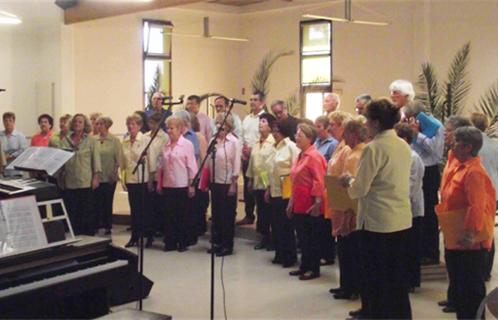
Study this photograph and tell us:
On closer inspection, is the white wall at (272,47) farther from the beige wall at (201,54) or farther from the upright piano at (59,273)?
the upright piano at (59,273)

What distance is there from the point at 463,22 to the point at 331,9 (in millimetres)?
2613

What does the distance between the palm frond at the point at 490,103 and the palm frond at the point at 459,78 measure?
0.27 metres

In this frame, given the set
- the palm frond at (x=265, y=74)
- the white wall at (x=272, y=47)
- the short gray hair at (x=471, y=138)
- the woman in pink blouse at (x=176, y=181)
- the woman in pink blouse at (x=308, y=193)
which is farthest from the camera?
the palm frond at (x=265, y=74)

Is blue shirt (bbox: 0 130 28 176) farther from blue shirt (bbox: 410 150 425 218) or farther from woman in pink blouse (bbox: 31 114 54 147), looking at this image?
blue shirt (bbox: 410 150 425 218)

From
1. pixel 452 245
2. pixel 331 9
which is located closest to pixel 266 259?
pixel 452 245

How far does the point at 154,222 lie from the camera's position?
24.4ft

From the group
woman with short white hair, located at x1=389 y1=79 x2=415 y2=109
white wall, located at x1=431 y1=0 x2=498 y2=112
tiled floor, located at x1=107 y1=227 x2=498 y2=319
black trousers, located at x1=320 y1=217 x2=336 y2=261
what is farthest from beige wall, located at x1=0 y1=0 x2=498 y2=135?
woman with short white hair, located at x1=389 y1=79 x2=415 y2=109

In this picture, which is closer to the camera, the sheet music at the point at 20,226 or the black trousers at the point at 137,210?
the sheet music at the point at 20,226

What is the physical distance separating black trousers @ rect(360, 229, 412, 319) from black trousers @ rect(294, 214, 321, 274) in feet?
5.11

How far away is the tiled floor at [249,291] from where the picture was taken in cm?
478

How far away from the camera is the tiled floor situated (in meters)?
4.78

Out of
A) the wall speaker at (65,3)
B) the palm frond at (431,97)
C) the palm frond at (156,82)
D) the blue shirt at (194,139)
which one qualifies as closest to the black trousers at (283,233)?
the blue shirt at (194,139)

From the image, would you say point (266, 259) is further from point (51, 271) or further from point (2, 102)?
point (2, 102)

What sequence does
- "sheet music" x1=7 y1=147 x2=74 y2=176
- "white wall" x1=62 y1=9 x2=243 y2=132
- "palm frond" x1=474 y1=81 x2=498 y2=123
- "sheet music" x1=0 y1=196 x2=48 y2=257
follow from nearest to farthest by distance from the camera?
"sheet music" x1=0 y1=196 x2=48 y2=257
"sheet music" x1=7 y1=147 x2=74 y2=176
"palm frond" x1=474 y1=81 x2=498 y2=123
"white wall" x1=62 y1=9 x2=243 y2=132
